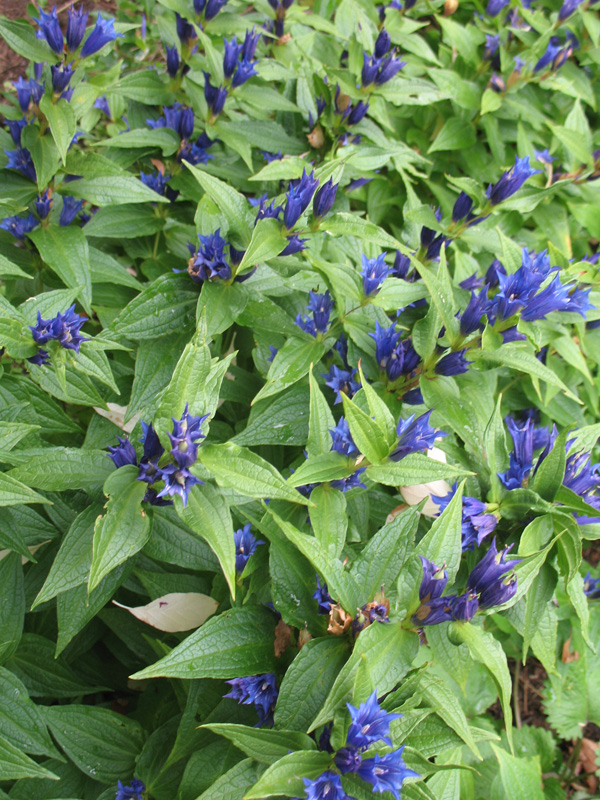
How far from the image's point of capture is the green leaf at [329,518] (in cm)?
175

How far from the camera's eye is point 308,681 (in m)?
1.58

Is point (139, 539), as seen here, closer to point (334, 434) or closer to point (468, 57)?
point (334, 434)

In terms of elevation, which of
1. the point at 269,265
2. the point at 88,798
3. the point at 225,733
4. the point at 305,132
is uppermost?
the point at 305,132

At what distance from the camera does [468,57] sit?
3.49 m

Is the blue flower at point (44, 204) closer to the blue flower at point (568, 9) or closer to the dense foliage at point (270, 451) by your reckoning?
the dense foliage at point (270, 451)

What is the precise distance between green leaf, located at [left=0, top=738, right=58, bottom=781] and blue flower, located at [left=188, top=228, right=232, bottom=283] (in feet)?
4.76

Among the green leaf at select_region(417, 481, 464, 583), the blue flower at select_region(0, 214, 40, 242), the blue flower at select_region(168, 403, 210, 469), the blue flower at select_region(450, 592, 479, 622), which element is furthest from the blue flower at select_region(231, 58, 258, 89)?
the blue flower at select_region(450, 592, 479, 622)

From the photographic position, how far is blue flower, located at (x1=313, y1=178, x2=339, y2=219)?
2020 mm

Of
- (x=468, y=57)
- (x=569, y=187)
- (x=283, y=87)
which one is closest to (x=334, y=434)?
(x=283, y=87)

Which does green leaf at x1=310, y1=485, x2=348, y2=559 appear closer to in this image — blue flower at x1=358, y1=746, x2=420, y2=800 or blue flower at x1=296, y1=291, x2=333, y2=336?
blue flower at x1=358, y1=746, x2=420, y2=800

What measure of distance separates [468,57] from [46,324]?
293 centimetres

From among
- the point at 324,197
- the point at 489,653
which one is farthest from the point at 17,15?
the point at 489,653

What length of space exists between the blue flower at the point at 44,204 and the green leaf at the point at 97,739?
5.59 feet

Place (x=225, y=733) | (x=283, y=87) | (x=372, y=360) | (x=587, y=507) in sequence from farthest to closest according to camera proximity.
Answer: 1. (x=283, y=87)
2. (x=372, y=360)
3. (x=587, y=507)
4. (x=225, y=733)
